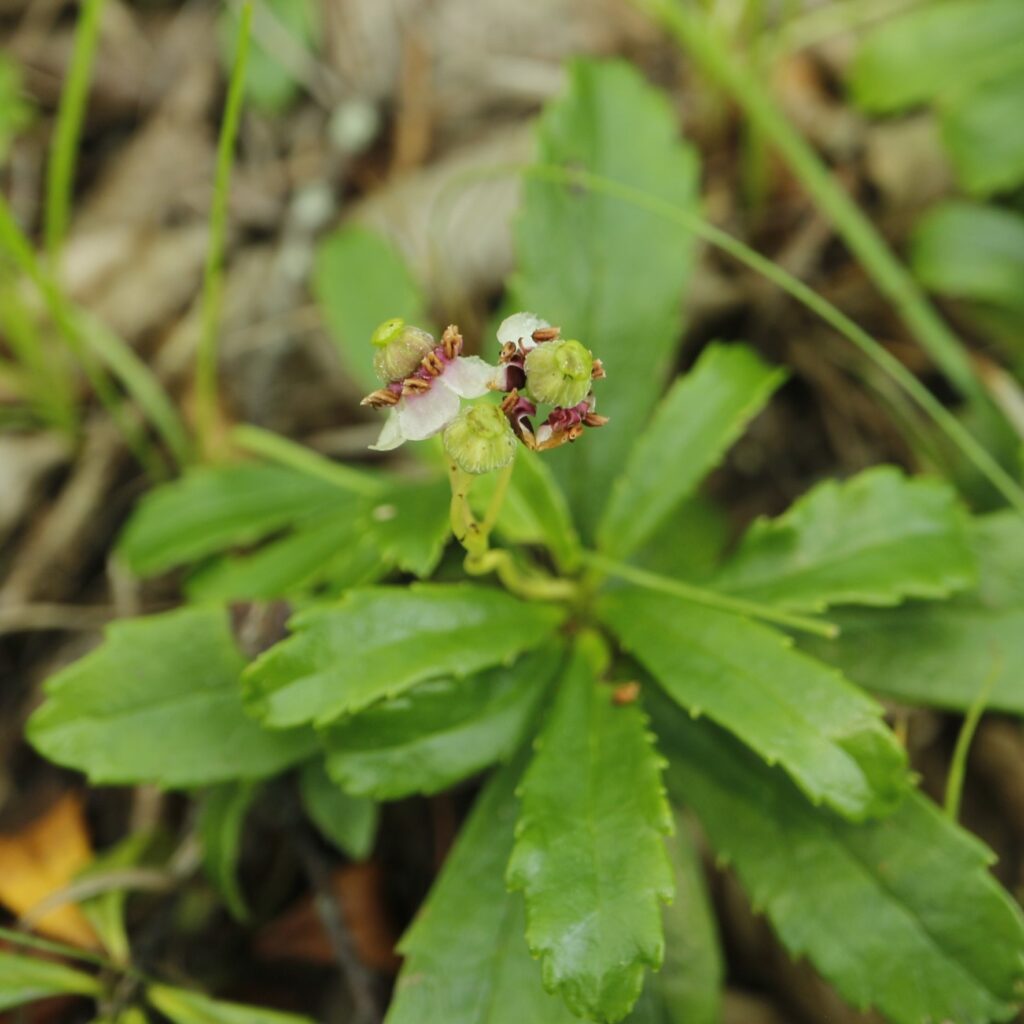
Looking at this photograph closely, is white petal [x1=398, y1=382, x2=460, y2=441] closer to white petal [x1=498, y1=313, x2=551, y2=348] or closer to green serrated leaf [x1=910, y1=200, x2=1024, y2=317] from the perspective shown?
white petal [x1=498, y1=313, x2=551, y2=348]

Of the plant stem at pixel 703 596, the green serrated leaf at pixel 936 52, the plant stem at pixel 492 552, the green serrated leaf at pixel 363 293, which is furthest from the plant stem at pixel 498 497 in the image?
the green serrated leaf at pixel 936 52

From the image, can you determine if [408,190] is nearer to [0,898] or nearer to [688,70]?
[688,70]

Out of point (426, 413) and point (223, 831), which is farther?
point (223, 831)

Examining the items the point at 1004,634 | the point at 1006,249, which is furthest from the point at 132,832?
the point at 1006,249

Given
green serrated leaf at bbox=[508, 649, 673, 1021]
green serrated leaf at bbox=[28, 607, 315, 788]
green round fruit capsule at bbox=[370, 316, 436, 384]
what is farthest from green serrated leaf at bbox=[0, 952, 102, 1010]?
green round fruit capsule at bbox=[370, 316, 436, 384]

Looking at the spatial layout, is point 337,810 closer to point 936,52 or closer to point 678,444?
point 678,444

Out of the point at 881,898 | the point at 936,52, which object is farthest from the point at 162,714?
the point at 936,52
